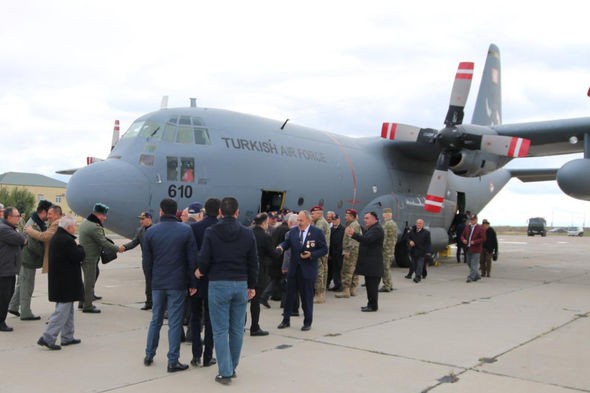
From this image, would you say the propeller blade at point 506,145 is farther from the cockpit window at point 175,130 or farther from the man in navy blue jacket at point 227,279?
the man in navy blue jacket at point 227,279

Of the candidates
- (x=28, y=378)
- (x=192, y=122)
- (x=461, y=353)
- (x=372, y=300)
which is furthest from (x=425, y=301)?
(x=28, y=378)

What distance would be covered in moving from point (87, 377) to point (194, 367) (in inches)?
40.2

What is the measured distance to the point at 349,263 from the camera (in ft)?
33.7

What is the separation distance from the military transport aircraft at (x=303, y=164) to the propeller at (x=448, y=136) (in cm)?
3

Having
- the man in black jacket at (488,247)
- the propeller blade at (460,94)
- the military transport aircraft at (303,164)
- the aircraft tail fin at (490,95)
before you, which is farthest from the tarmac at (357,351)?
the aircraft tail fin at (490,95)

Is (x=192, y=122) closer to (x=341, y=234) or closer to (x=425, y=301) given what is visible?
(x=341, y=234)

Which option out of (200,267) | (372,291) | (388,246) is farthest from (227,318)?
(388,246)

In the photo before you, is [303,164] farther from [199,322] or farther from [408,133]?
[199,322]

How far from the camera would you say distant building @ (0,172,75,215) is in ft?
266

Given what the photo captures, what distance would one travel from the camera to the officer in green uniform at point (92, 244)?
8086 mm

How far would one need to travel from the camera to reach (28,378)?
4887 millimetres

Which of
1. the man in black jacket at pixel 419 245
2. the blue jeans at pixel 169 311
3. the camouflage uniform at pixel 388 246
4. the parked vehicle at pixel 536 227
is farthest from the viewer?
the parked vehicle at pixel 536 227

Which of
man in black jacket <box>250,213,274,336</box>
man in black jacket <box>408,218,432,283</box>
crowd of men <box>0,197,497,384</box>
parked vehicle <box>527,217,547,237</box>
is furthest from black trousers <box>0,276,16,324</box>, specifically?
parked vehicle <box>527,217,547,237</box>

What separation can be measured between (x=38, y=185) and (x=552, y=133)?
83309mm
